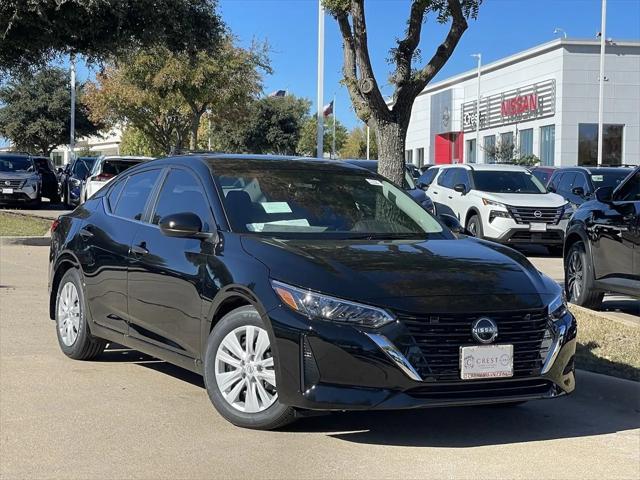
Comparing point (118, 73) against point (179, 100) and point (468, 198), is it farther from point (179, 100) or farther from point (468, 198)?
point (468, 198)

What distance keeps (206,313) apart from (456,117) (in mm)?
52623

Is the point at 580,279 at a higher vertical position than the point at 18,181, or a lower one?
lower

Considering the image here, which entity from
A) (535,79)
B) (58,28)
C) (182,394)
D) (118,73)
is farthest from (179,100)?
(182,394)

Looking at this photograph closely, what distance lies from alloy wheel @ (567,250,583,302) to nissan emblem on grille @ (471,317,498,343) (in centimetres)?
517

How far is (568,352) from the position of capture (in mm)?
5023

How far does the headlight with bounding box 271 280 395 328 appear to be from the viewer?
14.7 ft

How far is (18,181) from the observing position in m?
25.9

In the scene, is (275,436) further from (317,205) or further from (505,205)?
(505,205)

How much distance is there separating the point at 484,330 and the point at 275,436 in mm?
1350

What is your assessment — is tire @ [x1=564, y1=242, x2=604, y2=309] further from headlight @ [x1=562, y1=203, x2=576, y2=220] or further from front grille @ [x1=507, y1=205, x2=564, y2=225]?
headlight @ [x1=562, y1=203, x2=576, y2=220]

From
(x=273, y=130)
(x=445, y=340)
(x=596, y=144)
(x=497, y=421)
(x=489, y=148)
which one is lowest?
(x=497, y=421)

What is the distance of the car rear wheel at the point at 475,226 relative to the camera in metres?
16.5

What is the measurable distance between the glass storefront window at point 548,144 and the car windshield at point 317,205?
39.4 meters

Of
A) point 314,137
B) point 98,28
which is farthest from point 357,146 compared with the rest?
point 98,28
